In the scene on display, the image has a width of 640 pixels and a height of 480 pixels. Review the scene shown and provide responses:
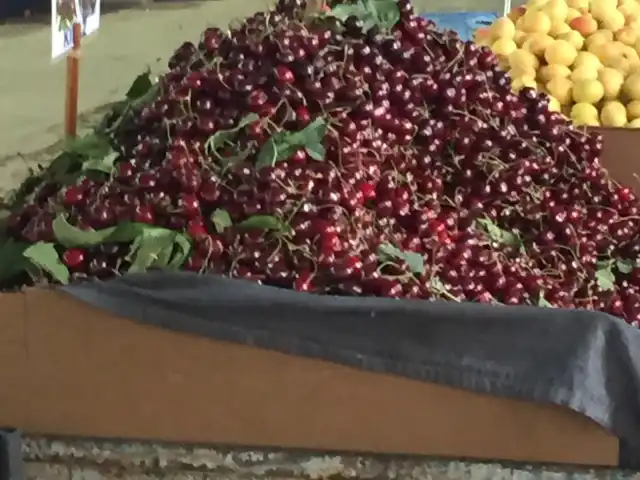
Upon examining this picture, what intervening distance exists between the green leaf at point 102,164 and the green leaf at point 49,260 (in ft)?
0.52

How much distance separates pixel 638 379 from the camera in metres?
0.94

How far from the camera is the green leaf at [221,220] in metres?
1.05

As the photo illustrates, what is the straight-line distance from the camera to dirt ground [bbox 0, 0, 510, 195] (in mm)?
2490

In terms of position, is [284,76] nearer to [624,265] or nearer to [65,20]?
Answer: [65,20]

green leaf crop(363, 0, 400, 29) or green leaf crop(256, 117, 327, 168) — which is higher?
green leaf crop(363, 0, 400, 29)

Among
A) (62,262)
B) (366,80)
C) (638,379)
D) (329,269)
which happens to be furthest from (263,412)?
(366,80)

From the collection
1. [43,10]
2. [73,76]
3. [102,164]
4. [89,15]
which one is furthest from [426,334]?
[43,10]

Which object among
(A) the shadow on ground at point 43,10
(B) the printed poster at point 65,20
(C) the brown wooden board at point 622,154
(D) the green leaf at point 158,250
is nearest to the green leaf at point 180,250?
(D) the green leaf at point 158,250

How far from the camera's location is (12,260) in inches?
44.3

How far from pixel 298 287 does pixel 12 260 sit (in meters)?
0.37

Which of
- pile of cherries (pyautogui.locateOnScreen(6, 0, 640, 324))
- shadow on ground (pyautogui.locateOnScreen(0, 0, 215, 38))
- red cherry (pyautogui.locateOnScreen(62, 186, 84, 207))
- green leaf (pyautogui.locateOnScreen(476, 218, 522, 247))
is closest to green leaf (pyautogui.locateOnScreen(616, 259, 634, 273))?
pile of cherries (pyautogui.locateOnScreen(6, 0, 640, 324))

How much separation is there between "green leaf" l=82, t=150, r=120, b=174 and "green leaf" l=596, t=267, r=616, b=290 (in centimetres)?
68

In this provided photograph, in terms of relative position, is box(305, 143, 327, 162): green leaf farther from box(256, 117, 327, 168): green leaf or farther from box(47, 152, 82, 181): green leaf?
box(47, 152, 82, 181): green leaf

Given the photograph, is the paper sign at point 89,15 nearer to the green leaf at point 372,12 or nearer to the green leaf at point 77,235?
the green leaf at point 372,12
